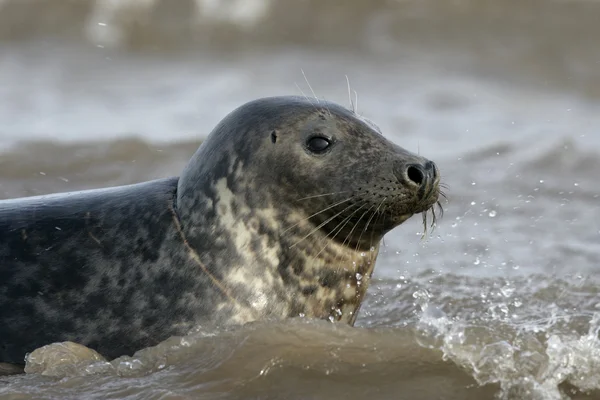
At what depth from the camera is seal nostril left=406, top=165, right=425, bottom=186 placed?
14.8 feet

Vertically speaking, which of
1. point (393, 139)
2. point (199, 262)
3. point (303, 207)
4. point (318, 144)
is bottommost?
point (199, 262)

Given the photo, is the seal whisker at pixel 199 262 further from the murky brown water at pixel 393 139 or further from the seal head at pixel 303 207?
the murky brown water at pixel 393 139

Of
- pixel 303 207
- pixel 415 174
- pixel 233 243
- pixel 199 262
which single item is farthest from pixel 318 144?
pixel 199 262

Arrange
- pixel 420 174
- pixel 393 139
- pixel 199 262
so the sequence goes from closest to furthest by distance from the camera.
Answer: pixel 420 174, pixel 199 262, pixel 393 139

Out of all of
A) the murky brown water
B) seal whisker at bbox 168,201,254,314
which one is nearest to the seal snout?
the murky brown water

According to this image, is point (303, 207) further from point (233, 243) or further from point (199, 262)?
point (199, 262)

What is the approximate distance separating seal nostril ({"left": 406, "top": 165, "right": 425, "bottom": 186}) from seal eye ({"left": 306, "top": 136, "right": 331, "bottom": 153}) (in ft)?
1.22

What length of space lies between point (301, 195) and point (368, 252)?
1.30 ft

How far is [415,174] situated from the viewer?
4.54 metres

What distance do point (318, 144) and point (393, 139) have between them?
4.08 meters

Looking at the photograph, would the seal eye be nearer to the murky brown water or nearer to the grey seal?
the grey seal

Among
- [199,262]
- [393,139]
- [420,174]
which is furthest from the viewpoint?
[393,139]

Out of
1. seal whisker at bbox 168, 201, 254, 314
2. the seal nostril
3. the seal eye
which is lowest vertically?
seal whisker at bbox 168, 201, 254, 314

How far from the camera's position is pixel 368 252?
189 inches
